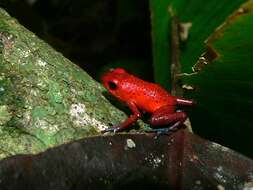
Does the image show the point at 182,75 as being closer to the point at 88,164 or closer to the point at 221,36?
the point at 221,36

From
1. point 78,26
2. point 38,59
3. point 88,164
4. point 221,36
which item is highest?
point 221,36

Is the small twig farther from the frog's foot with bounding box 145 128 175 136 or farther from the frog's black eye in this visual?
the frog's foot with bounding box 145 128 175 136

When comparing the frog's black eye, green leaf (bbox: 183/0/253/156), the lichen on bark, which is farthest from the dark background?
the lichen on bark

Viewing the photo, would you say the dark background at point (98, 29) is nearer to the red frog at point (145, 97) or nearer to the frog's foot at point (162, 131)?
the red frog at point (145, 97)

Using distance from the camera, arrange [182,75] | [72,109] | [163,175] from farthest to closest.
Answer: [182,75], [72,109], [163,175]

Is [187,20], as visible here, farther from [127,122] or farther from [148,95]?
[127,122]

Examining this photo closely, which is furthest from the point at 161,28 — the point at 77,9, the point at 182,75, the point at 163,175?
the point at 77,9
